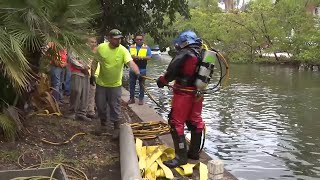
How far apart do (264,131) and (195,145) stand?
387 cm

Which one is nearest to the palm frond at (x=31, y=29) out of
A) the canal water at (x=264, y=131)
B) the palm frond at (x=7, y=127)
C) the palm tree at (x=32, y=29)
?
the palm tree at (x=32, y=29)

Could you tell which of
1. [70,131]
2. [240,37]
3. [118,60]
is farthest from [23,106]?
[240,37]

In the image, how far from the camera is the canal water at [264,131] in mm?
7738

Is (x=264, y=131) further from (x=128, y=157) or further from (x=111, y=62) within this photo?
(x=128, y=157)

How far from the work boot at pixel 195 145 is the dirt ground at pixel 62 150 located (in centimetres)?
105

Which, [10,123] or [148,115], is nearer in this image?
[10,123]

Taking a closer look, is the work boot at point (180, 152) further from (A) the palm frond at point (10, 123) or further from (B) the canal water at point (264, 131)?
(A) the palm frond at point (10, 123)

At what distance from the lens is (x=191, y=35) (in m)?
6.39

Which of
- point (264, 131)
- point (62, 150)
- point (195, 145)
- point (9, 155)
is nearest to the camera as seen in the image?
point (9, 155)

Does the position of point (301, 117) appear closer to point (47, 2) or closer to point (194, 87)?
point (194, 87)

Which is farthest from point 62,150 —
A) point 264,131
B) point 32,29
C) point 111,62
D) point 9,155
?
point 264,131

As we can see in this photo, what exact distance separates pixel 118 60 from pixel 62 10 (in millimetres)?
1657

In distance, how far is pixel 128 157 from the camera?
18.9 ft

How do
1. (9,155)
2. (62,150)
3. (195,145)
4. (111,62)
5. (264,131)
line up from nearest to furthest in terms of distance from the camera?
(9,155) < (62,150) < (195,145) < (111,62) < (264,131)
